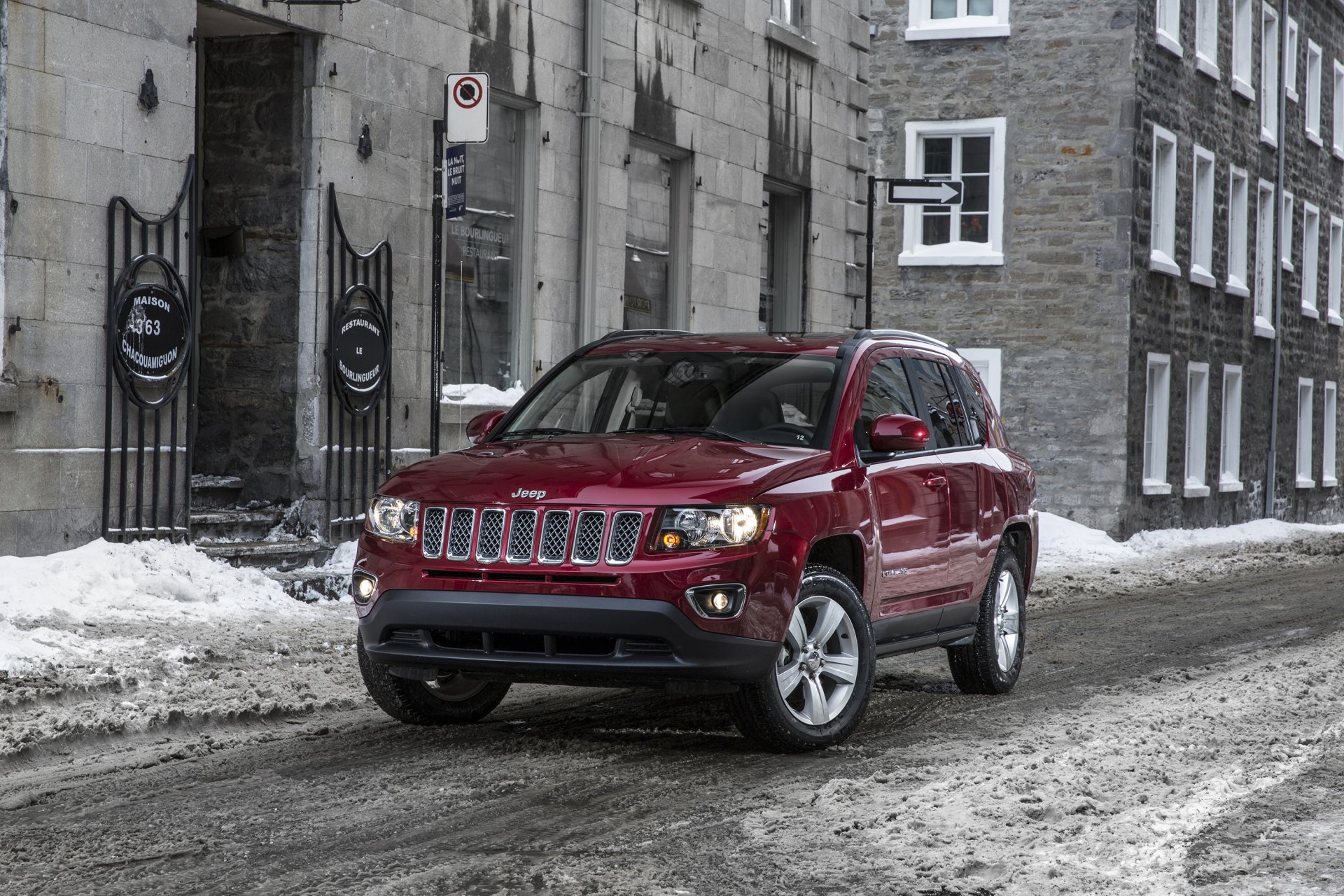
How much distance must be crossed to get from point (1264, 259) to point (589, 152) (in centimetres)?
2154

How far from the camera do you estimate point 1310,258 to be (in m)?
37.0

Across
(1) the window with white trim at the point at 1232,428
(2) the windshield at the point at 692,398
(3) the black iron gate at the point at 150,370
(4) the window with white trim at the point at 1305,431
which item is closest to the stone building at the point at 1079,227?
(1) the window with white trim at the point at 1232,428

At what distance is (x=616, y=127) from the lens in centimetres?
1662

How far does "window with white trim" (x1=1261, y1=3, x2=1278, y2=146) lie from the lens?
3381cm

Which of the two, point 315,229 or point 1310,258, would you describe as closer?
point 315,229

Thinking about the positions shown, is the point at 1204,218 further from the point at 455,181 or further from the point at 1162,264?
the point at 455,181

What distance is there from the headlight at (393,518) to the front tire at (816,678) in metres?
1.43

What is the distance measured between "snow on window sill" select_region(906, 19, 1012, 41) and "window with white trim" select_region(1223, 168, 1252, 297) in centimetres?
632

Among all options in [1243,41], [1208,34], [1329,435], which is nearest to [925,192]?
[1208,34]

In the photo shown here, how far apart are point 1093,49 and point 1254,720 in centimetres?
2092

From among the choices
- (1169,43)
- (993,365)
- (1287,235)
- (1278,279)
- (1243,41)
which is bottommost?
(993,365)

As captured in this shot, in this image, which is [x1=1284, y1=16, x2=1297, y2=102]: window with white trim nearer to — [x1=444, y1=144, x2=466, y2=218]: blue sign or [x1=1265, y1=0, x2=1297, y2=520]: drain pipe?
[x1=1265, y1=0, x2=1297, y2=520]: drain pipe

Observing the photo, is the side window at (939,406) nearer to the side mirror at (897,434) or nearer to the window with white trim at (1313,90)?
the side mirror at (897,434)

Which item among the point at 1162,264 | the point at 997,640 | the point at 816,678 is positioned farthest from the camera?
the point at 1162,264
